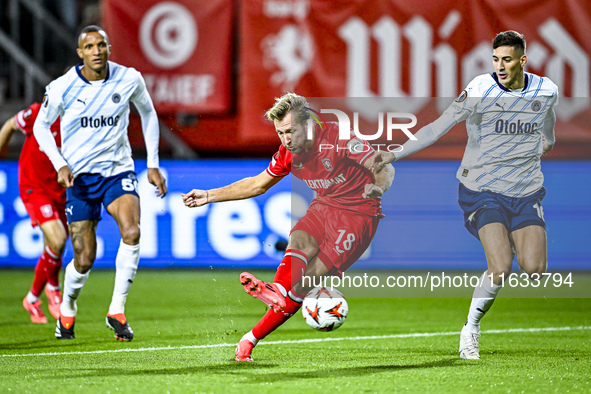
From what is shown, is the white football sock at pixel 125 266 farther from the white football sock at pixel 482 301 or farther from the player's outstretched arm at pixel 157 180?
the white football sock at pixel 482 301

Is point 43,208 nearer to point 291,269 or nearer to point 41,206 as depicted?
point 41,206

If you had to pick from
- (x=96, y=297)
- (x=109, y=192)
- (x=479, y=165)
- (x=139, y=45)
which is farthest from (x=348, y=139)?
(x=139, y=45)

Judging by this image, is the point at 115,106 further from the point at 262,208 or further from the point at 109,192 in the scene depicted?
the point at 262,208

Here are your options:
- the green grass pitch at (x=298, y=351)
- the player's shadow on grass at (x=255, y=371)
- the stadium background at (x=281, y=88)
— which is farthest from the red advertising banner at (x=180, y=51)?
the player's shadow on grass at (x=255, y=371)

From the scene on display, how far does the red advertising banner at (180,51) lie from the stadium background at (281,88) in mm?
17

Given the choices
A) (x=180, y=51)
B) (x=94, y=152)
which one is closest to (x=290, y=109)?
(x=94, y=152)

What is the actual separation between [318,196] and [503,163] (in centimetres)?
120

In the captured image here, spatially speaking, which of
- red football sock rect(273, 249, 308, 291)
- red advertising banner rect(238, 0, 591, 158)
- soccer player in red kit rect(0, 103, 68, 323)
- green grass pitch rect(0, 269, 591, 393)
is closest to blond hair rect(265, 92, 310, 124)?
red football sock rect(273, 249, 308, 291)

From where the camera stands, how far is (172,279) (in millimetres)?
11289

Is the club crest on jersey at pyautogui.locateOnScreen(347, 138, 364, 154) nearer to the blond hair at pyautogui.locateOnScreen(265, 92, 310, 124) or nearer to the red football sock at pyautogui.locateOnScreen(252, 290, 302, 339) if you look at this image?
the blond hair at pyautogui.locateOnScreen(265, 92, 310, 124)

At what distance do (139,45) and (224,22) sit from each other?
4.07 feet

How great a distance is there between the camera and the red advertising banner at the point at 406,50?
12672mm

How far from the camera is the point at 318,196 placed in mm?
5832

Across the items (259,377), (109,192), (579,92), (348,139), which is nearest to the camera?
(259,377)
